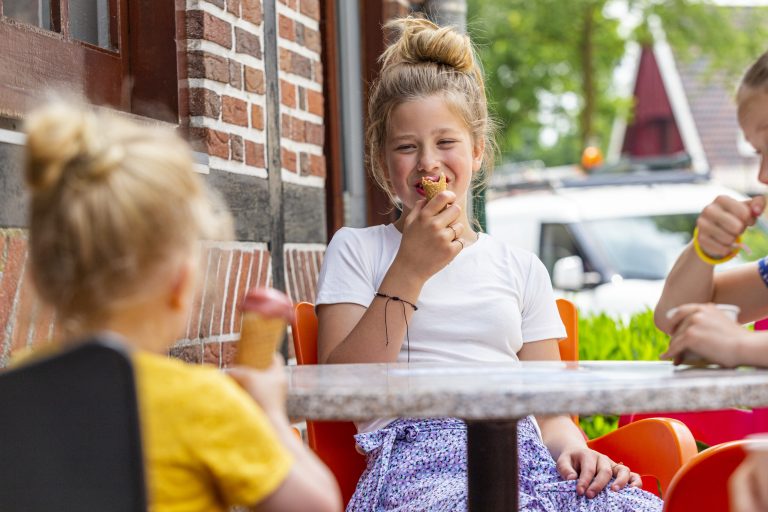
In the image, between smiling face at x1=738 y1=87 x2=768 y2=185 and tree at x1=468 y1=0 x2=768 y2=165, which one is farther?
tree at x1=468 y1=0 x2=768 y2=165

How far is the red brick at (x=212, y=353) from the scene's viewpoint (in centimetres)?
316

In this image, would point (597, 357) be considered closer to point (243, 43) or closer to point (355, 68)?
point (355, 68)

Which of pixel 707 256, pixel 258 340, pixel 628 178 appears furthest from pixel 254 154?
pixel 628 178

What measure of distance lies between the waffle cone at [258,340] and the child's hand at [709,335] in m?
0.75

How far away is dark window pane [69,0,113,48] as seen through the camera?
9.74ft

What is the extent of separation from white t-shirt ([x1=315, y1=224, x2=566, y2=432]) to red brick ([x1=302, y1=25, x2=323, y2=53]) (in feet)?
4.84

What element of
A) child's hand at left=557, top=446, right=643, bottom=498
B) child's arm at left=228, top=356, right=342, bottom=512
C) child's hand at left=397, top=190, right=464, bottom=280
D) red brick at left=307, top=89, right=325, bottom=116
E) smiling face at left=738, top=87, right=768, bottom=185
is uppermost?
red brick at left=307, top=89, right=325, bottom=116

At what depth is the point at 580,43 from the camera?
17703 mm

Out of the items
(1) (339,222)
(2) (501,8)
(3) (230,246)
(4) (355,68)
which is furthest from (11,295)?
(2) (501,8)

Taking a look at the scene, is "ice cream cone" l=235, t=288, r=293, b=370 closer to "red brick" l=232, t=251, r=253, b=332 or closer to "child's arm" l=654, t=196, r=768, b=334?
"child's arm" l=654, t=196, r=768, b=334

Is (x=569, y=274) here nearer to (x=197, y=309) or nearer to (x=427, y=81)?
(x=197, y=309)

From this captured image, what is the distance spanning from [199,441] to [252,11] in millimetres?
2508

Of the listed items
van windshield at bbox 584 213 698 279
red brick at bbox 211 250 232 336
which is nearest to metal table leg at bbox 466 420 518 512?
red brick at bbox 211 250 232 336

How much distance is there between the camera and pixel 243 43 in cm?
346
